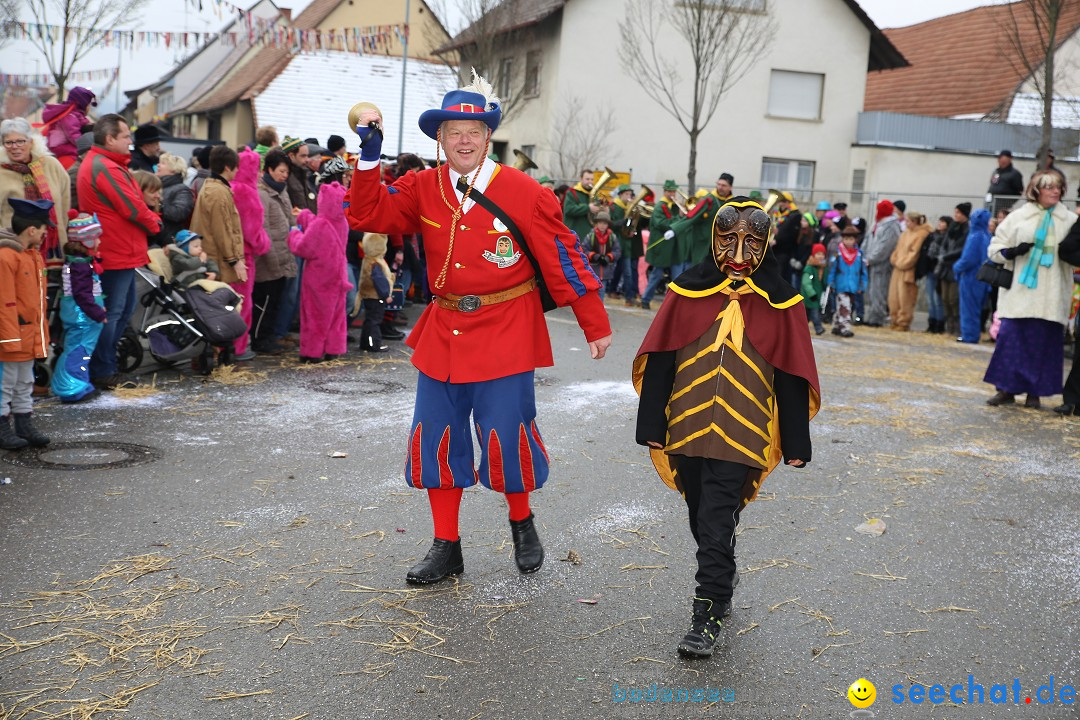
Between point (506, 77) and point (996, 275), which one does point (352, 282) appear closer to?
point (996, 275)

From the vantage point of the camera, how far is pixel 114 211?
846 centimetres

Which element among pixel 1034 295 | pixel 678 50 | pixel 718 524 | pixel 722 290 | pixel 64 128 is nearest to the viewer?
pixel 718 524

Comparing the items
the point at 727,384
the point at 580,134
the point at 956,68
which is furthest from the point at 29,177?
the point at 956,68

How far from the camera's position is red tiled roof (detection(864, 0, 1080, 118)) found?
30.4m

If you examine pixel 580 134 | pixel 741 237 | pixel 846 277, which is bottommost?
pixel 846 277

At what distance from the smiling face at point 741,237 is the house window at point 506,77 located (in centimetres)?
2816

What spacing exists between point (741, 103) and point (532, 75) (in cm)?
607

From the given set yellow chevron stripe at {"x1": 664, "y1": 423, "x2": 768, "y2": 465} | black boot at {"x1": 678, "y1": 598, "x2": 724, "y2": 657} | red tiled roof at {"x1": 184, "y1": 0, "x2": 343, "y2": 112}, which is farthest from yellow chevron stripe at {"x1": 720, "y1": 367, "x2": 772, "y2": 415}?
red tiled roof at {"x1": 184, "y1": 0, "x2": 343, "y2": 112}

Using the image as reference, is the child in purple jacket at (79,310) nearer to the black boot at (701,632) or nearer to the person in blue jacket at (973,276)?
the black boot at (701,632)

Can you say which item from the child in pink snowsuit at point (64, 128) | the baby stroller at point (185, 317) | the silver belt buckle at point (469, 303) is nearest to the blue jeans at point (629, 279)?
the baby stroller at point (185, 317)

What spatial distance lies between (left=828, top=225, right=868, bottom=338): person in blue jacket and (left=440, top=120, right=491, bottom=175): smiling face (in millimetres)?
12130

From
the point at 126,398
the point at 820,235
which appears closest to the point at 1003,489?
the point at 126,398

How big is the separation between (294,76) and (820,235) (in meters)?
23.9

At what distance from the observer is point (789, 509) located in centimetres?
632
